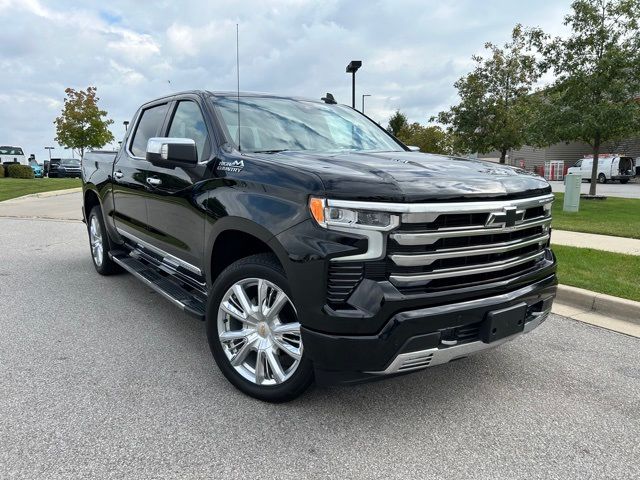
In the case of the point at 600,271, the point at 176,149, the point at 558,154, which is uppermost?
the point at 558,154

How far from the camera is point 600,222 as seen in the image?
10.8m

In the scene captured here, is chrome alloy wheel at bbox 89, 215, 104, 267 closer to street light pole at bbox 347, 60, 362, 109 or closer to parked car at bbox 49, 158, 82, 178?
street light pole at bbox 347, 60, 362, 109

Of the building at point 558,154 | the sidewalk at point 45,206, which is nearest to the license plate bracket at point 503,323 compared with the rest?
the sidewalk at point 45,206

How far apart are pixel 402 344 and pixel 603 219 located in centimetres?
1079

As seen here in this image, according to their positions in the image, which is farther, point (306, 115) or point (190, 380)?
point (306, 115)

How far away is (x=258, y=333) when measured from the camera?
9.99 feet

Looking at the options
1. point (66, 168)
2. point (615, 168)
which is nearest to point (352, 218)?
point (66, 168)

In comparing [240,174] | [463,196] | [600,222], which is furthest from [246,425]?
[600,222]

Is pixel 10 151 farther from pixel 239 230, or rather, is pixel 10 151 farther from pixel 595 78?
pixel 239 230

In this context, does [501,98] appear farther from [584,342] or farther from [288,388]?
[288,388]

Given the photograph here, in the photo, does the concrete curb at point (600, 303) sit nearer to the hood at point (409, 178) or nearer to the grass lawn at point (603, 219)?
the hood at point (409, 178)

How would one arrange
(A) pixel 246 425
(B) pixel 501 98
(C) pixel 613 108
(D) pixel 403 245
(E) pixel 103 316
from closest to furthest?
(D) pixel 403 245
(A) pixel 246 425
(E) pixel 103 316
(C) pixel 613 108
(B) pixel 501 98

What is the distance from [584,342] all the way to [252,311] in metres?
2.82

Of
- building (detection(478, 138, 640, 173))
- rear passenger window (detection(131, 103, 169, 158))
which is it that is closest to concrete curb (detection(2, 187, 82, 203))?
rear passenger window (detection(131, 103, 169, 158))
